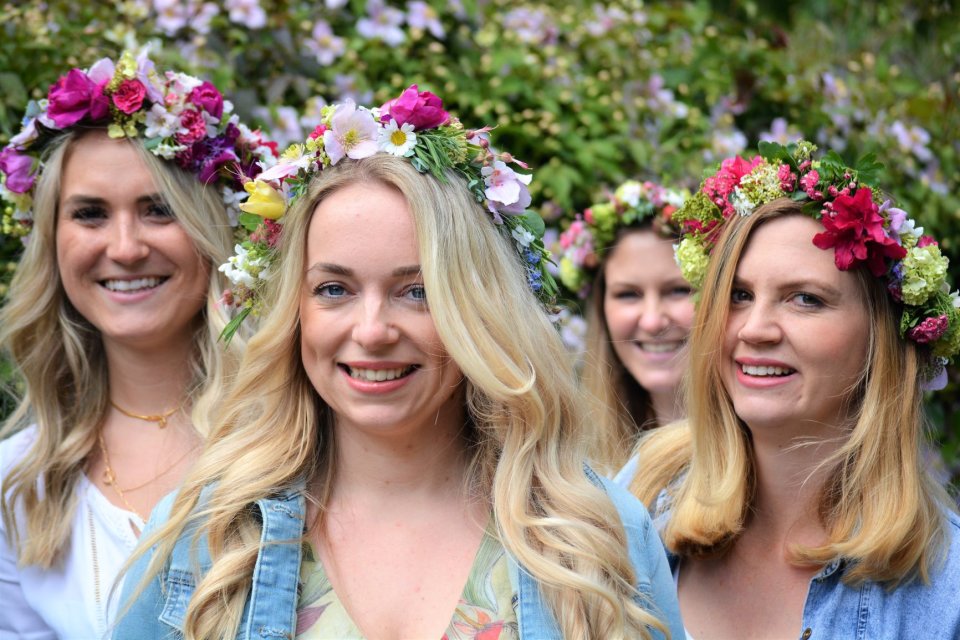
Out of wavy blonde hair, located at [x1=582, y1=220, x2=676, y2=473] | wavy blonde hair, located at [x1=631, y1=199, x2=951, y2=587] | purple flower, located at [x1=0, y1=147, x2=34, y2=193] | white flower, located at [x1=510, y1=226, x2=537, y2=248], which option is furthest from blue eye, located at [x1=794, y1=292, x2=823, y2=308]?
purple flower, located at [x1=0, y1=147, x2=34, y2=193]

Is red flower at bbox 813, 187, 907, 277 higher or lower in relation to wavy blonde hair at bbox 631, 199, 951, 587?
higher

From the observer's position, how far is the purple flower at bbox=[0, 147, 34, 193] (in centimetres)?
382

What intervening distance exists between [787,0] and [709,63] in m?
0.48

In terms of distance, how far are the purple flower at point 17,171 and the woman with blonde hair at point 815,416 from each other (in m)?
2.20

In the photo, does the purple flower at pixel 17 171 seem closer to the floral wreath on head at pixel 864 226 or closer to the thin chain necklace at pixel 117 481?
the thin chain necklace at pixel 117 481

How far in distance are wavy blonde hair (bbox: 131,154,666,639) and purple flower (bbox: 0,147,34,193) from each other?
4.49 ft

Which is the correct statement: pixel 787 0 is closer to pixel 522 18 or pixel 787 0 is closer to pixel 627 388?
pixel 522 18

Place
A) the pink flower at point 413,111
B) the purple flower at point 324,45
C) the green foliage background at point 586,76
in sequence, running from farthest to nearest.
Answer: the purple flower at point 324,45
the green foliage background at point 586,76
the pink flower at point 413,111

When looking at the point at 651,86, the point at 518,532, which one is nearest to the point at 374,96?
the point at 651,86

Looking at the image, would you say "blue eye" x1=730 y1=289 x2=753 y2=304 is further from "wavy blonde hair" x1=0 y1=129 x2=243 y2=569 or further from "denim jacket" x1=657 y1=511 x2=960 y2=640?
"wavy blonde hair" x1=0 y1=129 x2=243 y2=569

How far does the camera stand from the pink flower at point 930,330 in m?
3.22

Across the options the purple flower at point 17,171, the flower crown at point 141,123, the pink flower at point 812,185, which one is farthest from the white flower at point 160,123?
the pink flower at point 812,185

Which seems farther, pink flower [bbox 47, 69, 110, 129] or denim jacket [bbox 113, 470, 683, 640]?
pink flower [bbox 47, 69, 110, 129]

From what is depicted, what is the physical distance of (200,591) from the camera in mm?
2625
